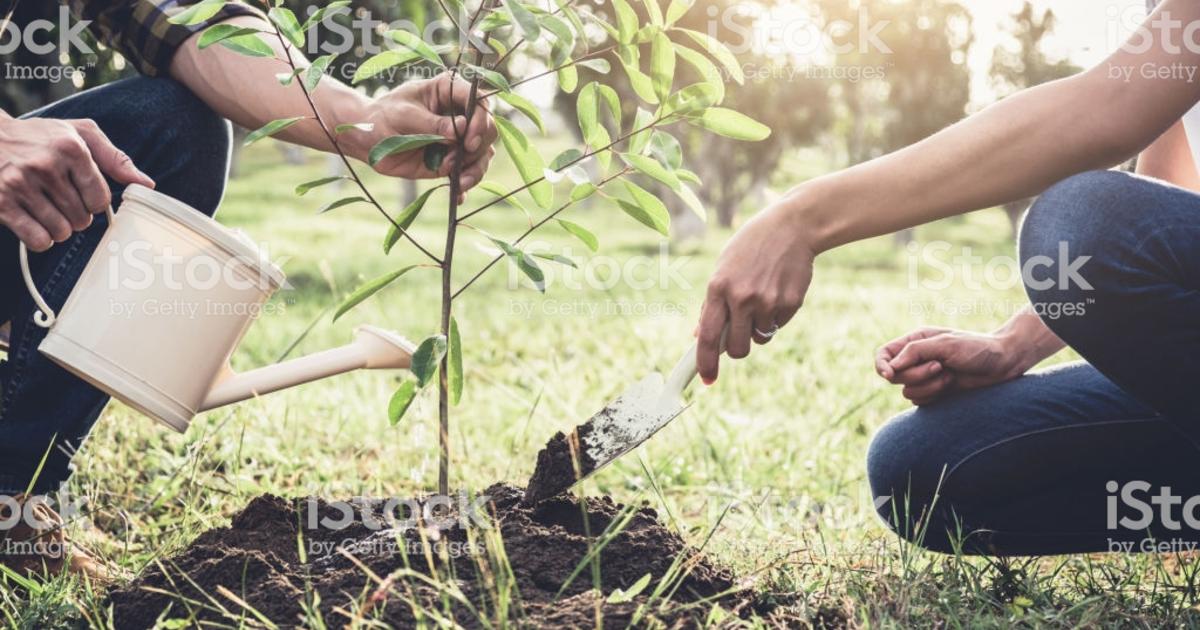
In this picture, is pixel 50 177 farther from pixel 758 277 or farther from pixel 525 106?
pixel 758 277

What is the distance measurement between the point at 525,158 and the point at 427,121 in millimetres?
255

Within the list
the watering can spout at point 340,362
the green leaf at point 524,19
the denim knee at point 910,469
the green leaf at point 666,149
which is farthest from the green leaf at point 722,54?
the denim knee at point 910,469

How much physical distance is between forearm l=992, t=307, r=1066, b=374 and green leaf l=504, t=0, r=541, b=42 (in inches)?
46.8

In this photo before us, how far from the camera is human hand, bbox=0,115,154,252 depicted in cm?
155

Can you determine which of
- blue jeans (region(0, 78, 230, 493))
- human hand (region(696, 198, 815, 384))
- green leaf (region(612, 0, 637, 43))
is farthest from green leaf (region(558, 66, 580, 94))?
blue jeans (region(0, 78, 230, 493))

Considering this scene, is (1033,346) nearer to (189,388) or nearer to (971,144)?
(971,144)

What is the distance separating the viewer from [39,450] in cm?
186

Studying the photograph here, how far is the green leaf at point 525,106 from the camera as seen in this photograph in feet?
5.36

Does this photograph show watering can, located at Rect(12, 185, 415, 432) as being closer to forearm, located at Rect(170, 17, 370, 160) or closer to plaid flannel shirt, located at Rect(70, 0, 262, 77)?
forearm, located at Rect(170, 17, 370, 160)

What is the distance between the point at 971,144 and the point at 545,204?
27.1 inches

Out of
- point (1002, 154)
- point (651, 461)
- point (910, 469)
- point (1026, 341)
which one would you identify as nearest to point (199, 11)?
point (1002, 154)

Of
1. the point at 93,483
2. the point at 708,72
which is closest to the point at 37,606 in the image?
the point at 93,483

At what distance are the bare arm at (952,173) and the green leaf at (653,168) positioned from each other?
0.50ft

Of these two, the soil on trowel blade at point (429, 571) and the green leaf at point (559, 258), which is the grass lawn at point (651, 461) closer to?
the soil on trowel blade at point (429, 571)
